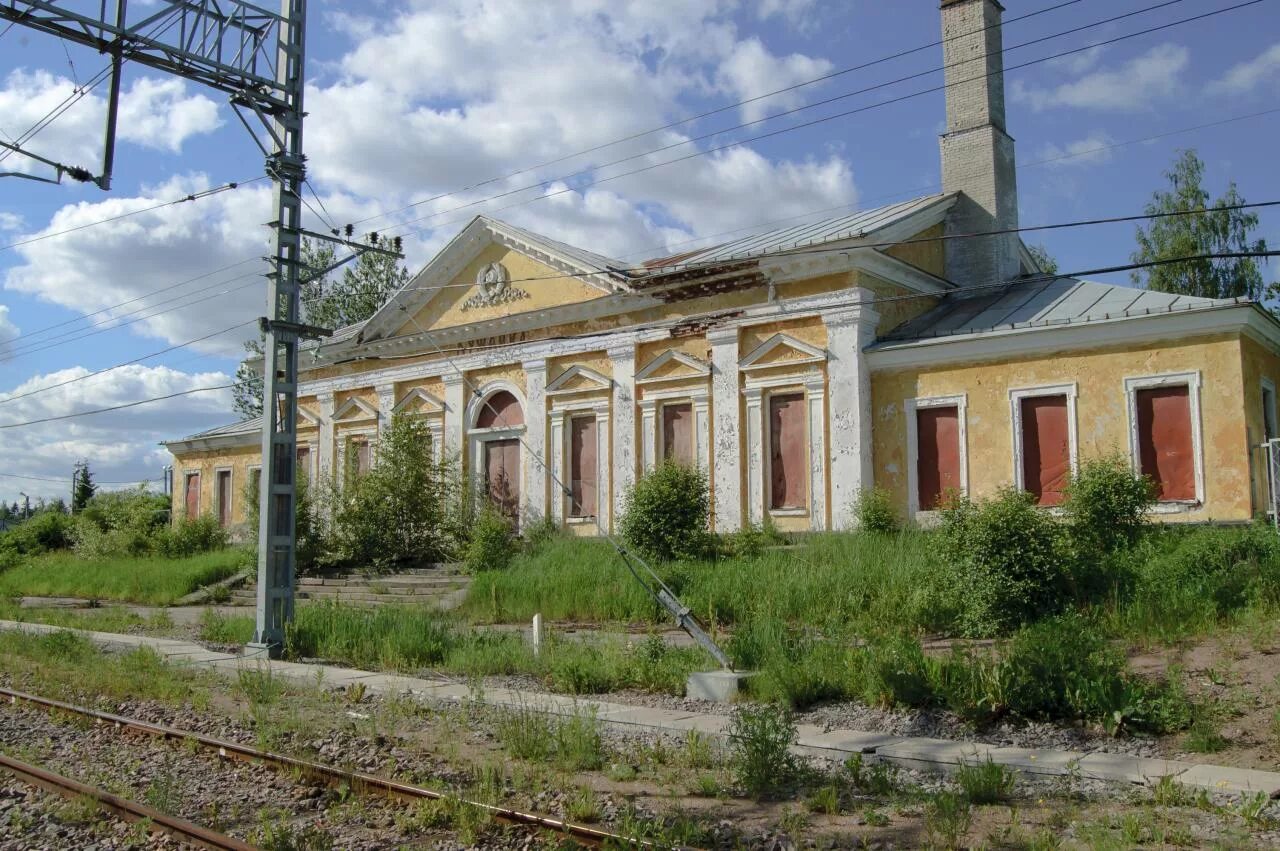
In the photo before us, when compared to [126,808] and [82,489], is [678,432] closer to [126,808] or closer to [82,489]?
[126,808]

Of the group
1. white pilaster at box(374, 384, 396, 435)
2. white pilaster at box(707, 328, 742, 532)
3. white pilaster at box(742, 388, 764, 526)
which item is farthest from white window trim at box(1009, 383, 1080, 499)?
white pilaster at box(374, 384, 396, 435)

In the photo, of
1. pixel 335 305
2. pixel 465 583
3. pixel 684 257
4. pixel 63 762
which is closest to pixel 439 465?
pixel 465 583

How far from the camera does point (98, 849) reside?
20.2ft

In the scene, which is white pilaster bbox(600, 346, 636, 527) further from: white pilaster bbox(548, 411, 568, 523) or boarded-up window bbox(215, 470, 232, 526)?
boarded-up window bbox(215, 470, 232, 526)

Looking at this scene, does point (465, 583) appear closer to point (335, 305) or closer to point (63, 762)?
point (63, 762)

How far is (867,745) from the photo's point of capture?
813cm

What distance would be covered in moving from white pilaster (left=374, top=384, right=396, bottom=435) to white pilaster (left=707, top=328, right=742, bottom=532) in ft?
32.9

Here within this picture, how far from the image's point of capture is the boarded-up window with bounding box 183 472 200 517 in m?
35.5

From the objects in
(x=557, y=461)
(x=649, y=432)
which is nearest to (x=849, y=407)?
(x=649, y=432)

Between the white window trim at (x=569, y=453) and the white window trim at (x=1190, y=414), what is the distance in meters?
10.5

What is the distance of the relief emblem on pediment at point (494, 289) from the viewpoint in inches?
976

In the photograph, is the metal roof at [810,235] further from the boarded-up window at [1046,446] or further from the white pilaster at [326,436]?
the white pilaster at [326,436]

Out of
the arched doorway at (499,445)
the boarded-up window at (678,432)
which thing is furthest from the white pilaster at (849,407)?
the arched doorway at (499,445)

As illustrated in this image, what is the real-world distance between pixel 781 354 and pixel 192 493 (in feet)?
79.8
